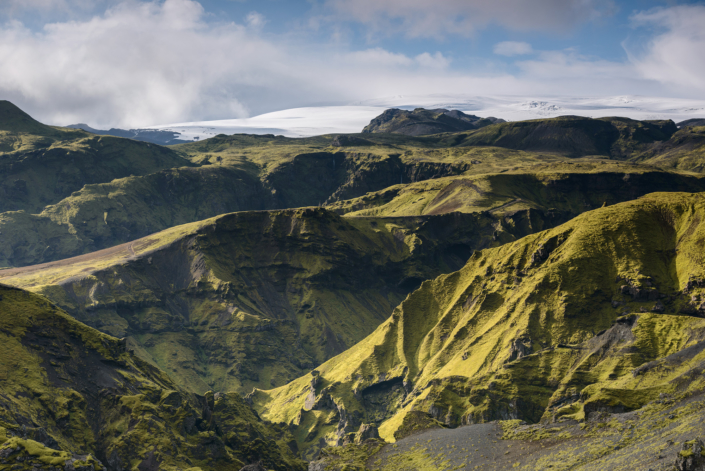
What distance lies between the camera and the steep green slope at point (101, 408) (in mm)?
127000

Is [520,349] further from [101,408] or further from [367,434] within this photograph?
[101,408]

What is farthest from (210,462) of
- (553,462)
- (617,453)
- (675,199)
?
(675,199)

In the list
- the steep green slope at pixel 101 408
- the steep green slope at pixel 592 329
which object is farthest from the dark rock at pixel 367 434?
the steep green slope at pixel 101 408

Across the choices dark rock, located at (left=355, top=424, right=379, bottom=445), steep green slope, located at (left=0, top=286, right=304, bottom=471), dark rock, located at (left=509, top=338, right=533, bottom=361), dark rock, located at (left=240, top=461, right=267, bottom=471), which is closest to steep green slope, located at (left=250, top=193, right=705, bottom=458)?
dark rock, located at (left=509, top=338, right=533, bottom=361)

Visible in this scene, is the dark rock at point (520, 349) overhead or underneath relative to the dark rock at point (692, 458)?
underneath

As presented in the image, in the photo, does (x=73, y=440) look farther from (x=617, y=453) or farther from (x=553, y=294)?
(x=553, y=294)

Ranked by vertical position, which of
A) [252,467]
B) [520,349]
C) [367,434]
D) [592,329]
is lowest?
[367,434]

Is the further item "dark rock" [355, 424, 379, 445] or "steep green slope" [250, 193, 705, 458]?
"dark rock" [355, 424, 379, 445]

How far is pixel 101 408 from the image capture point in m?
140

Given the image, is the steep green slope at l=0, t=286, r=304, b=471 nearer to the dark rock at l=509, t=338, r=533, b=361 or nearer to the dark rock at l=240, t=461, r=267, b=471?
the dark rock at l=240, t=461, r=267, b=471

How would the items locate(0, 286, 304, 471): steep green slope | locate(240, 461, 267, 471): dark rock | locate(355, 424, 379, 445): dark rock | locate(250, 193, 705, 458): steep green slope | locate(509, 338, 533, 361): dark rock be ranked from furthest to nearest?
locate(509, 338, 533, 361): dark rock
locate(355, 424, 379, 445): dark rock
locate(250, 193, 705, 458): steep green slope
locate(240, 461, 267, 471): dark rock
locate(0, 286, 304, 471): steep green slope

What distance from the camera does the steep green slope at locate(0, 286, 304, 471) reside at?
127 m

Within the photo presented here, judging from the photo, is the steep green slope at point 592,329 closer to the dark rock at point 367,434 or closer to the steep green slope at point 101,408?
the dark rock at point 367,434

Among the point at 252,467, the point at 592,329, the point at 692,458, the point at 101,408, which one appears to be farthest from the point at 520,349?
the point at 101,408
